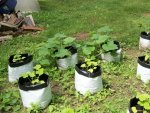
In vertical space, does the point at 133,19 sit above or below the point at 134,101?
below

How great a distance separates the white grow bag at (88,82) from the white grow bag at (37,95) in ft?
2.06

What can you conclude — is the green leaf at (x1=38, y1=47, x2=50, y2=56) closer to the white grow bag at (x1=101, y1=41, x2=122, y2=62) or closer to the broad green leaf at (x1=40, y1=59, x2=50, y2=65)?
the broad green leaf at (x1=40, y1=59, x2=50, y2=65)

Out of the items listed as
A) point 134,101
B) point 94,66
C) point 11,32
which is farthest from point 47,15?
point 134,101

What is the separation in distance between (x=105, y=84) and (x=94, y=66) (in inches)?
19.4

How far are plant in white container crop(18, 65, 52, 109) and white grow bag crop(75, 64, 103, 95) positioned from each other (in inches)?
22.9

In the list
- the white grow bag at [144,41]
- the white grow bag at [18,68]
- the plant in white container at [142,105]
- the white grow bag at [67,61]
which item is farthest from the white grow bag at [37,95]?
the white grow bag at [144,41]

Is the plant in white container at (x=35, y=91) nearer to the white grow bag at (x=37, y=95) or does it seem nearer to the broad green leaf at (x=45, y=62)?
the white grow bag at (x=37, y=95)

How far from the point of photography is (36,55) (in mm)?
7523

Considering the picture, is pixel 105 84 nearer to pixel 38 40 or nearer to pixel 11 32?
pixel 38 40

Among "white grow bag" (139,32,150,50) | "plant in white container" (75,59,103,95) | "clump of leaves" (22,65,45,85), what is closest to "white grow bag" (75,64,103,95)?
"plant in white container" (75,59,103,95)

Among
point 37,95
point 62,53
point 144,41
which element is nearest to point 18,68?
point 62,53

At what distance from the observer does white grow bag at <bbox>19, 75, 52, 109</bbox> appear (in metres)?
5.23

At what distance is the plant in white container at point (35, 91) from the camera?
5.23 metres

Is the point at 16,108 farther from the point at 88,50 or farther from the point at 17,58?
the point at 88,50
